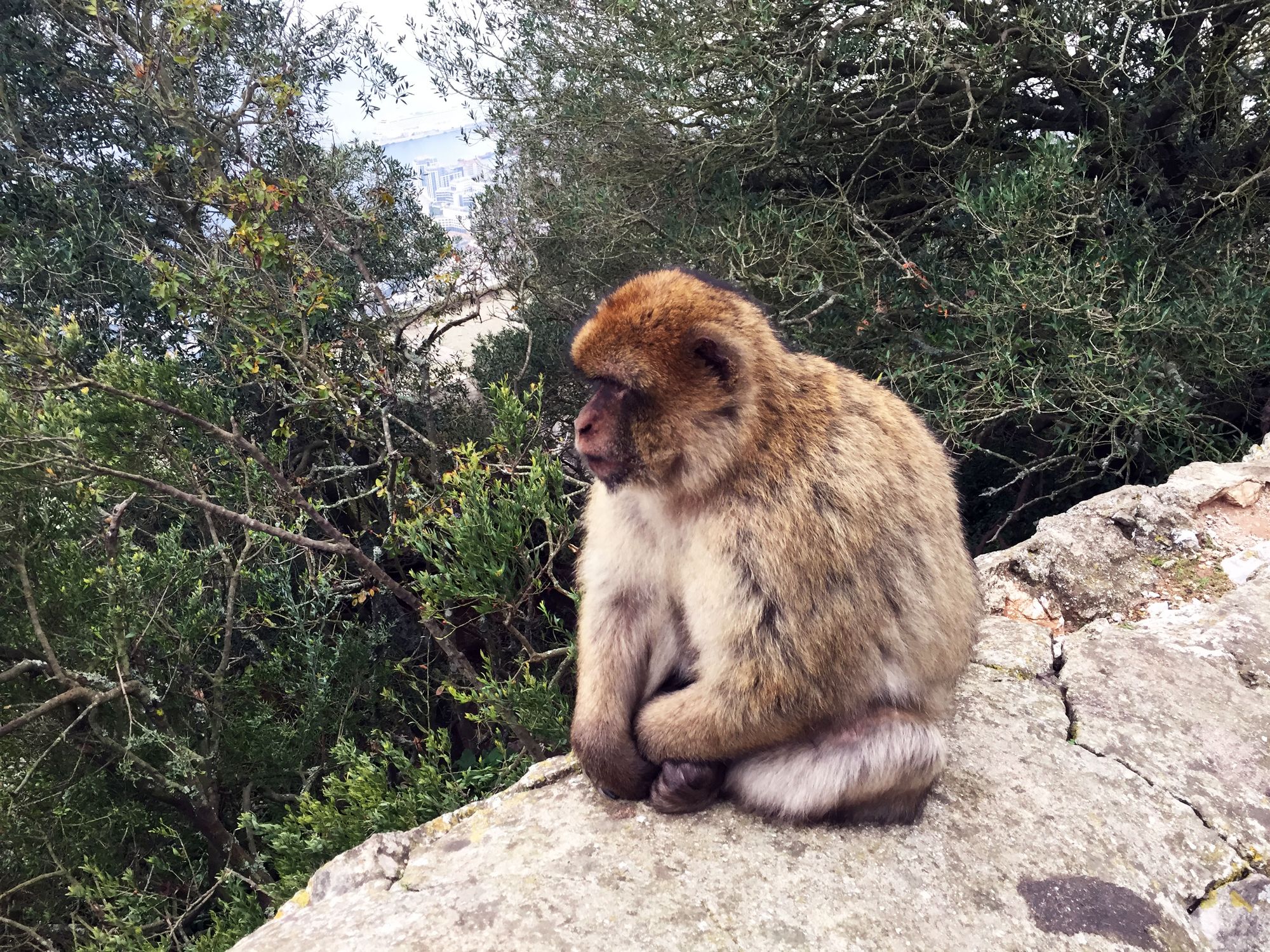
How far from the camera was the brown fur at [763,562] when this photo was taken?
1.76 meters

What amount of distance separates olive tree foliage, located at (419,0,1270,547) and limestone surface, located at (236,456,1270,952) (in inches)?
76.7

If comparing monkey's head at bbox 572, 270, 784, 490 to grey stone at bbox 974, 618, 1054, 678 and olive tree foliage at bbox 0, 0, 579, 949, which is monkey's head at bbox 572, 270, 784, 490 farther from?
olive tree foliage at bbox 0, 0, 579, 949

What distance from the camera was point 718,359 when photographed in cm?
186

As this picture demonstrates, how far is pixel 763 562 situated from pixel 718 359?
1.59 ft

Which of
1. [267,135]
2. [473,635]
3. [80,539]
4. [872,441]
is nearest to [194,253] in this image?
[267,135]

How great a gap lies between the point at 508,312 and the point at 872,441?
5.23m

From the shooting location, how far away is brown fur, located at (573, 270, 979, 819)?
1757 mm

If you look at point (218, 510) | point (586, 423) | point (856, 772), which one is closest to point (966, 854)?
point (856, 772)

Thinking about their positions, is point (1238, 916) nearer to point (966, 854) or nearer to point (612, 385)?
point (966, 854)

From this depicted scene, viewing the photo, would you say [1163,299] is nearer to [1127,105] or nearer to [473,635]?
[1127,105]

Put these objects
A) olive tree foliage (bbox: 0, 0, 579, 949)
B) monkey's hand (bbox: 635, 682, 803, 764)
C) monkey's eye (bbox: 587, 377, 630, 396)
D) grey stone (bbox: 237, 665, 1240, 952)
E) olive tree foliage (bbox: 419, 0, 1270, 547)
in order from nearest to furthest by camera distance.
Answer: grey stone (bbox: 237, 665, 1240, 952)
monkey's hand (bbox: 635, 682, 803, 764)
monkey's eye (bbox: 587, 377, 630, 396)
olive tree foliage (bbox: 0, 0, 579, 949)
olive tree foliage (bbox: 419, 0, 1270, 547)

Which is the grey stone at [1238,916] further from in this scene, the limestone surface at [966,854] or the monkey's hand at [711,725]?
the monkey's hand at [711,725]

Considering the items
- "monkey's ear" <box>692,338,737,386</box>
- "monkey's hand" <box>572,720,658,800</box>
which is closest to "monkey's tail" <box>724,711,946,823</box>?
"monkey's hand" <box>572,720,658,800</box>

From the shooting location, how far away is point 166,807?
4238mm
